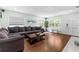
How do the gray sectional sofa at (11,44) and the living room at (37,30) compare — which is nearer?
the gray sectional sofa at (11,44)

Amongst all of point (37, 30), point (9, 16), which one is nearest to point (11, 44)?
point (9, 16)

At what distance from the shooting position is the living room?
7.90ft

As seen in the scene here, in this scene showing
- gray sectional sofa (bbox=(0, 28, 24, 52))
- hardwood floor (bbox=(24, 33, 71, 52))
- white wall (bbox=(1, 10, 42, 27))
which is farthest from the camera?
white wall (bbox=(1, 10, 42, 27))

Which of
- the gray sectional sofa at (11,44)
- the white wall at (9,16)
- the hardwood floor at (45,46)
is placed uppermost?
the white wall at (9,16)

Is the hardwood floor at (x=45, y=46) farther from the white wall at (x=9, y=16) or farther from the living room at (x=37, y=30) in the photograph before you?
the white wall at (x=9, y=16)

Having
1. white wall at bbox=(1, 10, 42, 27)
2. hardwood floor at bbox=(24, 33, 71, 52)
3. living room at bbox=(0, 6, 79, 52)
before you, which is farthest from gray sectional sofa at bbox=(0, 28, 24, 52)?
white wall at bbox=(1, 10, 42, 27)

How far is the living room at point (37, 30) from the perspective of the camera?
241cm

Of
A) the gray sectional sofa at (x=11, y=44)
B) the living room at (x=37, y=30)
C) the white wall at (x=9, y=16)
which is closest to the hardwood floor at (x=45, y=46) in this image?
the living room at (x=37, y=30)

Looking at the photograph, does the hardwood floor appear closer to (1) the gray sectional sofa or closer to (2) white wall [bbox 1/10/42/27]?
(1) the gray sectional sofa

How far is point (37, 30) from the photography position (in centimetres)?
575

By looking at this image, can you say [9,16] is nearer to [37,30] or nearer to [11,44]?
[37,30]
